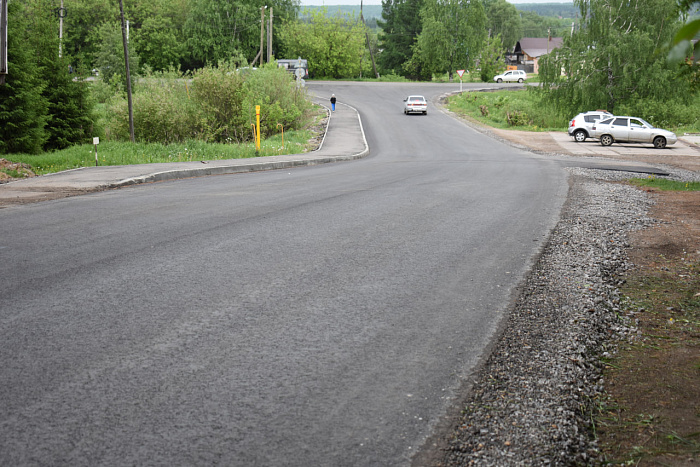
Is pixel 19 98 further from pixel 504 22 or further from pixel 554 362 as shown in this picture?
pixel 504 22

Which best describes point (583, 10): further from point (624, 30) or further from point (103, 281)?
point (103, 281)

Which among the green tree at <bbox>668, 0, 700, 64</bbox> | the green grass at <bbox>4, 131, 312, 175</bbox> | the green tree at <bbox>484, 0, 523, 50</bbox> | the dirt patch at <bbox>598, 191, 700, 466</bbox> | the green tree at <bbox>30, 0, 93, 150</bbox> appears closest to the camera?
the green tree at <bbox>668, 0, 700, 64</bbox>

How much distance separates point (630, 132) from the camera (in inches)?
1405

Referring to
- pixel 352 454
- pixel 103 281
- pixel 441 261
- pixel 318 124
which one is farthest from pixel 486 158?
pixel 352 454

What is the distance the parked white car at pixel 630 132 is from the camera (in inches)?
1378

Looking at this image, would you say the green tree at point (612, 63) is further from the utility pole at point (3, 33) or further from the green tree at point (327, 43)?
the green tree at point (327, 43)

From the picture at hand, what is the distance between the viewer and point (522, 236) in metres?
9.46

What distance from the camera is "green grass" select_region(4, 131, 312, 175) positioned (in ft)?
70.7

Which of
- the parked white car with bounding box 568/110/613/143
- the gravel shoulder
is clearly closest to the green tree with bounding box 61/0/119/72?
Result: the parked white car with bounding box 568/110/613/143

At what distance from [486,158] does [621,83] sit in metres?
22.8

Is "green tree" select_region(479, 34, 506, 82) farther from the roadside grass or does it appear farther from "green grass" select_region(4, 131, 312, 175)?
"green grass" select_region(4, 131, 312, 175)

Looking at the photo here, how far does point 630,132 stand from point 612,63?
36.0 feet

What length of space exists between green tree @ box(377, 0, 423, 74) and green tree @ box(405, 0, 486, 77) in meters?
7.15

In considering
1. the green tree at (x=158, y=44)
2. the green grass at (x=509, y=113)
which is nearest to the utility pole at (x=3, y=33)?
the green grass at (x=509, y=113)
